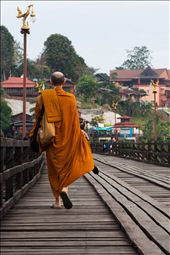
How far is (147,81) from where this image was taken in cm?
16412

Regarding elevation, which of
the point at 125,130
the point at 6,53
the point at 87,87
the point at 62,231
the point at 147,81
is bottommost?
the point at 62,231

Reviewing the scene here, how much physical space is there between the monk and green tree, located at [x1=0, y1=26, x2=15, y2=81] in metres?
142

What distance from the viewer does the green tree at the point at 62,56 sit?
14388 cm

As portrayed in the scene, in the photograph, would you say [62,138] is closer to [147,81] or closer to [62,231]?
[62,231]

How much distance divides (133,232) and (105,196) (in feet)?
11.6

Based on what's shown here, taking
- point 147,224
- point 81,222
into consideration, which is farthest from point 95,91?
point 147,224

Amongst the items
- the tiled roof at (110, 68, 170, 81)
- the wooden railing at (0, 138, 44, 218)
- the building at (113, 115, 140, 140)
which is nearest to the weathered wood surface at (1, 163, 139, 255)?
the wooden railing at (0, 138, 44, 218)

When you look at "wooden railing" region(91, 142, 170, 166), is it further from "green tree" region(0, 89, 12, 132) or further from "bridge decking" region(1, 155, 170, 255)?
"green tree" region(0, 89, 12, 132)

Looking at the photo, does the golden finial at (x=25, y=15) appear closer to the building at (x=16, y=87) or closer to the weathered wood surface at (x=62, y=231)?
the weathered wood surface at (x=62, y=231)

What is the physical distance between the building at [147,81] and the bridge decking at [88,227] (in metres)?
150

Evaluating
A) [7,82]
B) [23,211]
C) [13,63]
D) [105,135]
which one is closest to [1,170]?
[23,211]

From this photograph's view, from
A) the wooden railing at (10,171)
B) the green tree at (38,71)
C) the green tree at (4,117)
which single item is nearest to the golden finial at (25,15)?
the wooden railing at (10,171)

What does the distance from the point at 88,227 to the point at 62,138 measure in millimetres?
1901

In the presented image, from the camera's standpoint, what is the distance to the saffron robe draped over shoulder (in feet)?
24.6
